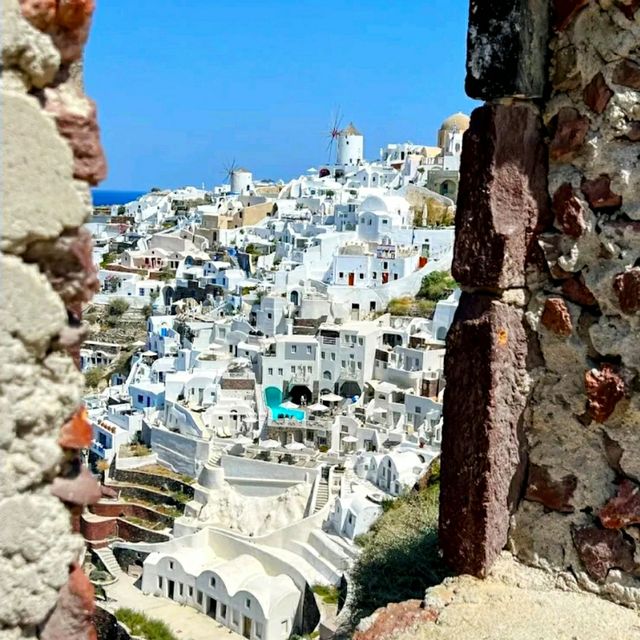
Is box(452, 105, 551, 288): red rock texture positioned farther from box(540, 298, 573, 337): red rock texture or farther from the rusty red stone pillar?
box(540, 298, 573, 337): red rock texture

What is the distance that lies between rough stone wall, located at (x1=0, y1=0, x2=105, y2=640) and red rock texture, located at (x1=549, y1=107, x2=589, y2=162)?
70.3 inches

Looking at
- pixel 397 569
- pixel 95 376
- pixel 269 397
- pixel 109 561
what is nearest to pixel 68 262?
pixel 397 569

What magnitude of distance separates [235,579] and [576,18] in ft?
49.8

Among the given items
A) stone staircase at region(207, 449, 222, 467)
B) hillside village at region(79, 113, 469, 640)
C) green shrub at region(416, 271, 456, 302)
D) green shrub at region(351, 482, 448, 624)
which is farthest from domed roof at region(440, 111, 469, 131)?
green shrub at region(351, 482, 448, 624)

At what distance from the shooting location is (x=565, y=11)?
9.56 ft

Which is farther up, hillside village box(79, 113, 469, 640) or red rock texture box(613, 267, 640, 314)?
red rock texture box(613, 267, 640, 314)

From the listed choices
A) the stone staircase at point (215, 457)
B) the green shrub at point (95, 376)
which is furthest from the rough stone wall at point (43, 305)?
the green shrub at point (95, 376)

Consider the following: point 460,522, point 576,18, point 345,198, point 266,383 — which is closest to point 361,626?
point 460,522

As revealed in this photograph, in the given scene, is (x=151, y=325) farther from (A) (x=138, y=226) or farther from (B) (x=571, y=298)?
(B) (x=571, y=298)

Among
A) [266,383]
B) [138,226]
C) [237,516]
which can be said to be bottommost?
[237,516]

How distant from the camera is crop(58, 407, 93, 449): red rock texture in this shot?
168cm

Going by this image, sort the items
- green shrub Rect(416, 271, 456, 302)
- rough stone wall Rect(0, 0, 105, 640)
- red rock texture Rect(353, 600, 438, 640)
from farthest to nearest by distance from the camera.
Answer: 1. green shrub Rect(416, 271, 456, 302)
2. red rock texture Rect(353, 600, 438, 640)
3. rough stone wall Rect(0, 0, 105, 640)

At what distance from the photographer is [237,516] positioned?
2033cm

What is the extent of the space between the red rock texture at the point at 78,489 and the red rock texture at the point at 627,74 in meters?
2.09
